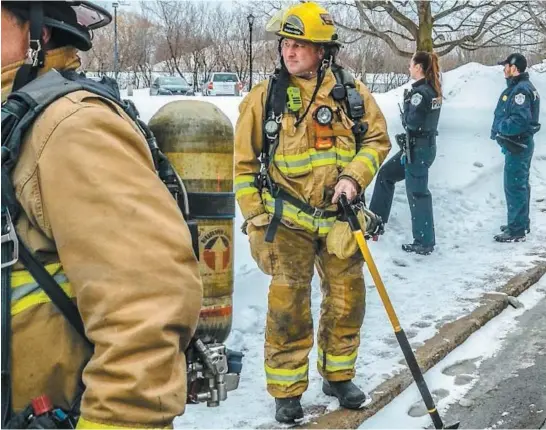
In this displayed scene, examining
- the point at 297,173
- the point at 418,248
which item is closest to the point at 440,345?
the point at 297,173

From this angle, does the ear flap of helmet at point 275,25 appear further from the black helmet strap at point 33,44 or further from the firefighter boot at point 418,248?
the firefighter boot at point 418,248

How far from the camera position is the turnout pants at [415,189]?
7.31 metres

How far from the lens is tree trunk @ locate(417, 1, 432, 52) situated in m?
13.1

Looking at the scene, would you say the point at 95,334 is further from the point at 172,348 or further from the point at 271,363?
the point at 271,363

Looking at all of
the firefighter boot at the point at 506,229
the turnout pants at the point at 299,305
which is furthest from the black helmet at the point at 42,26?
the firefighter boot at the point at 506,229

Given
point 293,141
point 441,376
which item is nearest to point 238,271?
point 441,376

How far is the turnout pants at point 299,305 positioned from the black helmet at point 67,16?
2104mm

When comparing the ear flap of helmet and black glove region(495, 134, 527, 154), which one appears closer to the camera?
the ear flap of helmet

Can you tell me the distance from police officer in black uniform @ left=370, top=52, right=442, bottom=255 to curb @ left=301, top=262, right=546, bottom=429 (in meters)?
1.12

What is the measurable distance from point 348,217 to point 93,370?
2.48 m

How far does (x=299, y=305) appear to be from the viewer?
12.8ft

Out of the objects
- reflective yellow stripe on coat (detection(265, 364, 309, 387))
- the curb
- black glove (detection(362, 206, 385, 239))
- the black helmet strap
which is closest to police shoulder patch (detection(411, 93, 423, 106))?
the curb

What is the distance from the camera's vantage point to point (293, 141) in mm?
3852

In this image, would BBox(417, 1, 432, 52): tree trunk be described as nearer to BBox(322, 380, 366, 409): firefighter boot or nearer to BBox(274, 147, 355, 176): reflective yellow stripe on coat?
BBox(274, 147, 355, 176): reflective yellow stripe on coat
